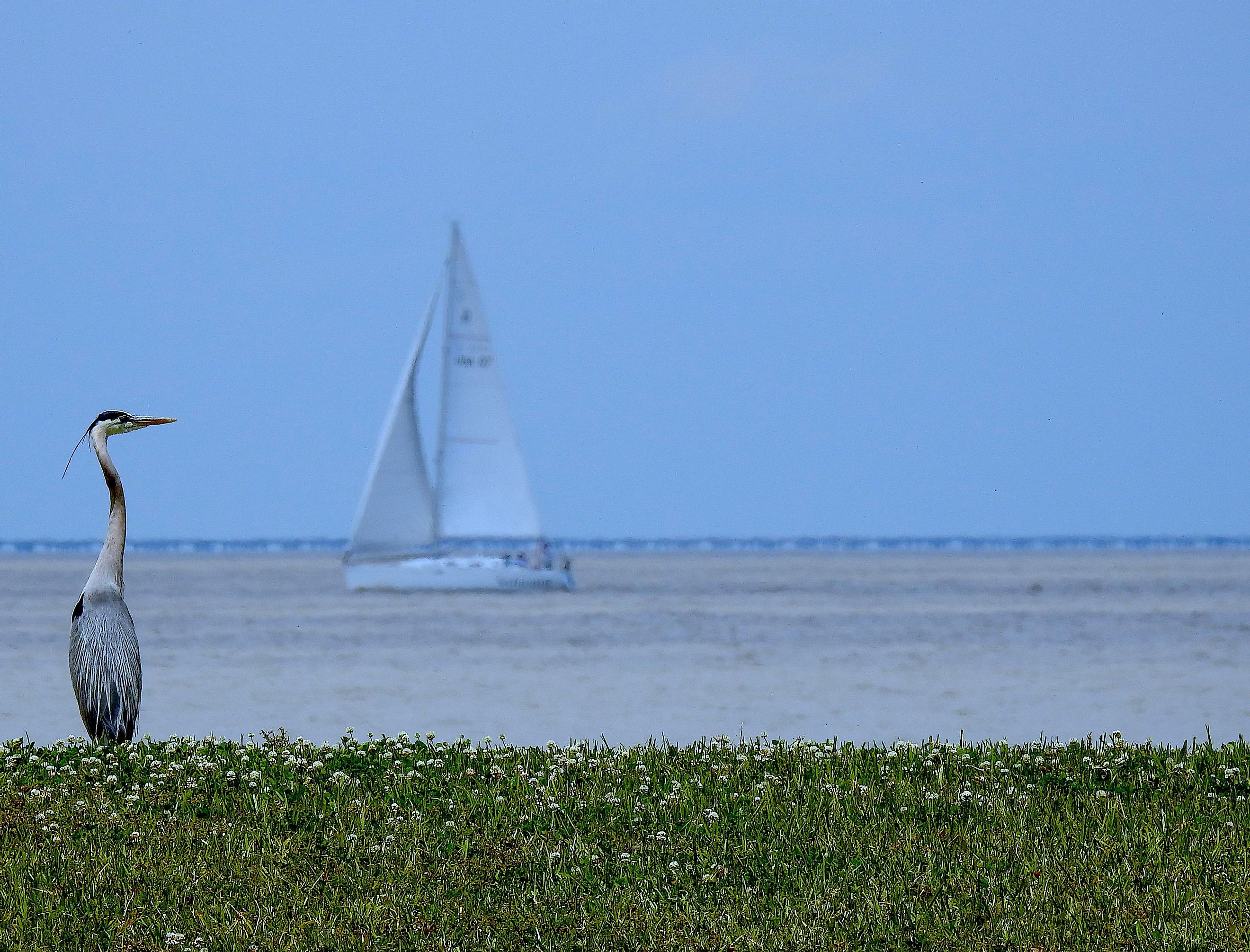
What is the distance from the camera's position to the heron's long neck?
46.0 feet

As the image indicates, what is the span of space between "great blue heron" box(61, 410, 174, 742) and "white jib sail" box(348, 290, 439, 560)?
145 ft

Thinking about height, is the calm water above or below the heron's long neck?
below

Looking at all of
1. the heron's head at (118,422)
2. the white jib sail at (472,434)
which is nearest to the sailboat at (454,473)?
the white jib sail at (472,434)

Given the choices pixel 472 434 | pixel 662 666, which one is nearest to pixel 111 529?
pixel 662 666

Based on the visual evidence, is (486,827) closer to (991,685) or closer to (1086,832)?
(1086,832)

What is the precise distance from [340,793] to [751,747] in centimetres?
405

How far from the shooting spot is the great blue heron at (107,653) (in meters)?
13.7

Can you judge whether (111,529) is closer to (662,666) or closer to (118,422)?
(118,422)

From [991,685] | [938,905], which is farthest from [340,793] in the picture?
[991,685]

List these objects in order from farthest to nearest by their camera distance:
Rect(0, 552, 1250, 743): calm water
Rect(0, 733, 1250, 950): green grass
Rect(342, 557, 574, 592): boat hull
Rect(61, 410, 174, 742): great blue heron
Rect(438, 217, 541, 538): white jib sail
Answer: Rect(342, 557, 574, 592): boat hull → Rect(438, 217, 541, 538): white jib sail → Rect(0, 552, 1250, 743): calm water → Rect(61, 410, 174, 742): great blue heron → Rect(0, 733, 1250, 950): green grass

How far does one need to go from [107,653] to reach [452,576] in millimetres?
46171

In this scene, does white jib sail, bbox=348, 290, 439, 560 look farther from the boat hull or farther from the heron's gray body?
the heron's gray body

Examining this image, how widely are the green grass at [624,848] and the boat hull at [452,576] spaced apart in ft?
151

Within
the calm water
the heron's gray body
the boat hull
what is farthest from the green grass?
the boat hull
